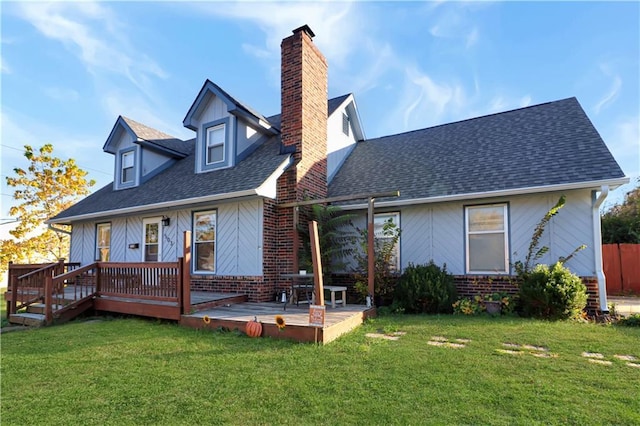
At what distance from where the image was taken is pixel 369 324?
21.6 feet

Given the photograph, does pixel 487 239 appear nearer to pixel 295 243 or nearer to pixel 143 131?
pixel 295 243

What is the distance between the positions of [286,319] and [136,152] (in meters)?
9.33

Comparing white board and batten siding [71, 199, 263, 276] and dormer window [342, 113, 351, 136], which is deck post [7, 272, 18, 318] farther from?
dormer window [342, 113, 351, 136]

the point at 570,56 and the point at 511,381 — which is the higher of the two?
the point at 570,56

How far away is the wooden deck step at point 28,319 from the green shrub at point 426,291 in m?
7.84

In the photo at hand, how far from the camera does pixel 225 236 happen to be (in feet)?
30.1

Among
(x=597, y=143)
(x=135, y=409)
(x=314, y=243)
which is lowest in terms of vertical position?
(x=135, y=409)

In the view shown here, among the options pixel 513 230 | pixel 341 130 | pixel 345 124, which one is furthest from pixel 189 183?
pixel 513 230

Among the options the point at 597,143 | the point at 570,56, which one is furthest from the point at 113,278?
the point at 570,56

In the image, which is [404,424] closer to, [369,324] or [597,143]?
[369,324]

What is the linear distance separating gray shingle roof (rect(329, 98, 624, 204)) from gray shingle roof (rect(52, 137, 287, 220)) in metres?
2.40

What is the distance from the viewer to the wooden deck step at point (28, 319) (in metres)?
7.53

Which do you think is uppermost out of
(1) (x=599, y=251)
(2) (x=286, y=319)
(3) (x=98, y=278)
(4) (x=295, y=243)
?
(4) (x=295, y=243)

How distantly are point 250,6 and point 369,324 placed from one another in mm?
8212
